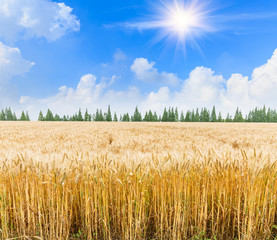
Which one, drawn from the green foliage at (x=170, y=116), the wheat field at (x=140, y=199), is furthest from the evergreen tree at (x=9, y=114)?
the wheat field at (x=140, y=199)

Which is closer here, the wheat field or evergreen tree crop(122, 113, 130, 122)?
the wheat field

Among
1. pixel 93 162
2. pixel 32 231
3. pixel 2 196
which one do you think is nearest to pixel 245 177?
pixel 93 162

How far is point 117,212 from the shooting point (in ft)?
7.09

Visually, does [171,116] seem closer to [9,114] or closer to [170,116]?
[170,116]

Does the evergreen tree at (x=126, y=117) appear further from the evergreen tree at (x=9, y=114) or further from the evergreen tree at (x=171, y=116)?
the evergreen tree at (x=9, y=114)

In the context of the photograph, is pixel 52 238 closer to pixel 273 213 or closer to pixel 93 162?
pixel 93 162

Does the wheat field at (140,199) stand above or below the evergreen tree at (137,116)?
below

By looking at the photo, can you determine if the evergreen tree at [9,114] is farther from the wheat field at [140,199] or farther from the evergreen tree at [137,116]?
the wheat field at [140,199]

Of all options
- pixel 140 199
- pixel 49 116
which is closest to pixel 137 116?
pixel 49 116

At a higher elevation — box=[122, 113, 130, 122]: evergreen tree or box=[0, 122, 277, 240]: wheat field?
box=[122, 113, 130, 122]: evergreen tree

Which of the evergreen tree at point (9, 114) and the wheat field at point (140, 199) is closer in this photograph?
the wheat field at point (140, 199)

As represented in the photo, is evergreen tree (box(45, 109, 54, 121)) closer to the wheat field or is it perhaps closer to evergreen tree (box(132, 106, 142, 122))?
evergreen tree (box(132, 106, 142, 122))

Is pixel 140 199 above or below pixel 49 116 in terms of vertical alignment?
below

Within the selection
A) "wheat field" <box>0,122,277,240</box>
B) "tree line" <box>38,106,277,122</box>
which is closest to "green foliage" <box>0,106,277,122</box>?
"tree line" <box>38,106,277,122</box>
